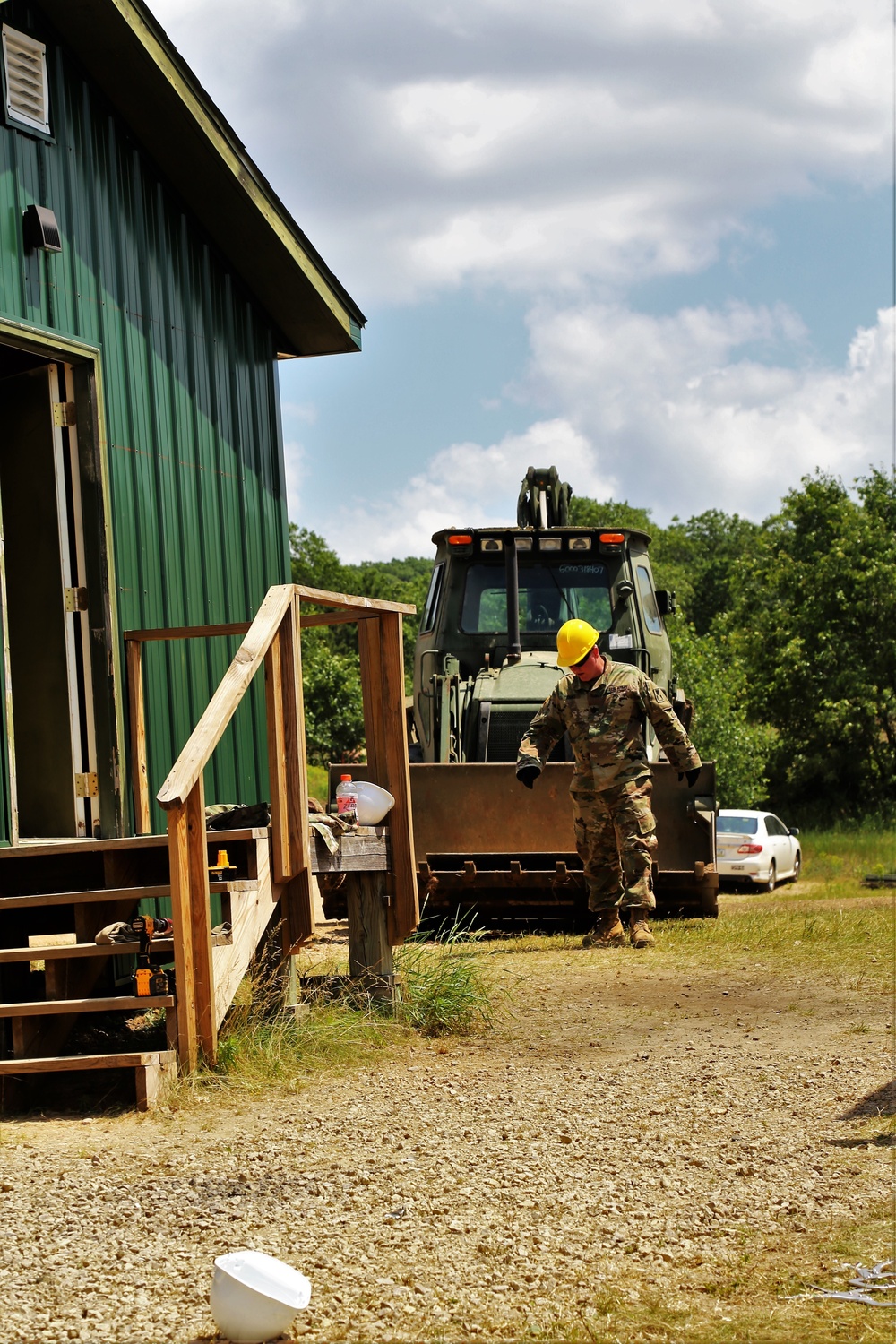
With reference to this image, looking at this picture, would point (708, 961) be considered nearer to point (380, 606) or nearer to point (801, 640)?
point (380, 606)

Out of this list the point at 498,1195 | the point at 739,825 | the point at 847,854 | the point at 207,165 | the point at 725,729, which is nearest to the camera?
the point at 498,1195

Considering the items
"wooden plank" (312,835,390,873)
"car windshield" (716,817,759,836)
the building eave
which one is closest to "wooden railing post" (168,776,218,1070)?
"wooden plank" (312,835,390,873)

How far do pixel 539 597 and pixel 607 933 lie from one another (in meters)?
3.38

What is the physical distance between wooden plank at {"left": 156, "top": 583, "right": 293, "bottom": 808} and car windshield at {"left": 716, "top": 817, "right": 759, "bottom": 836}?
1642 cm

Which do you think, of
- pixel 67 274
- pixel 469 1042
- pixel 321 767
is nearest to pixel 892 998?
pixel 469 1042

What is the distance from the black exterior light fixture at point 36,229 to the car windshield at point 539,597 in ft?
18.5

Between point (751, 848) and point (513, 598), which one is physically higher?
point (513, 598)

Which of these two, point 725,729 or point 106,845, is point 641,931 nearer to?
point 106,845

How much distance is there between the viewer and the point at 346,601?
7.02m

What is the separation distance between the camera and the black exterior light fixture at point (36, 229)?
714cm

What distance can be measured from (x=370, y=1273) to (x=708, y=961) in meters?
5.43

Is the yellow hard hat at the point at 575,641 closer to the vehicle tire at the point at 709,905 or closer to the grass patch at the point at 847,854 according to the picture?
the vehicle tire at the point at 709,905

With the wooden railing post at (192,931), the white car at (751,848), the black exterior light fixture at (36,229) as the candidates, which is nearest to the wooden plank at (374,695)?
the wooden railing post at (192,931)

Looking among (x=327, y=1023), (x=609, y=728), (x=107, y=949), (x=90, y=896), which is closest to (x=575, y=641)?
(x=609, y=728)
